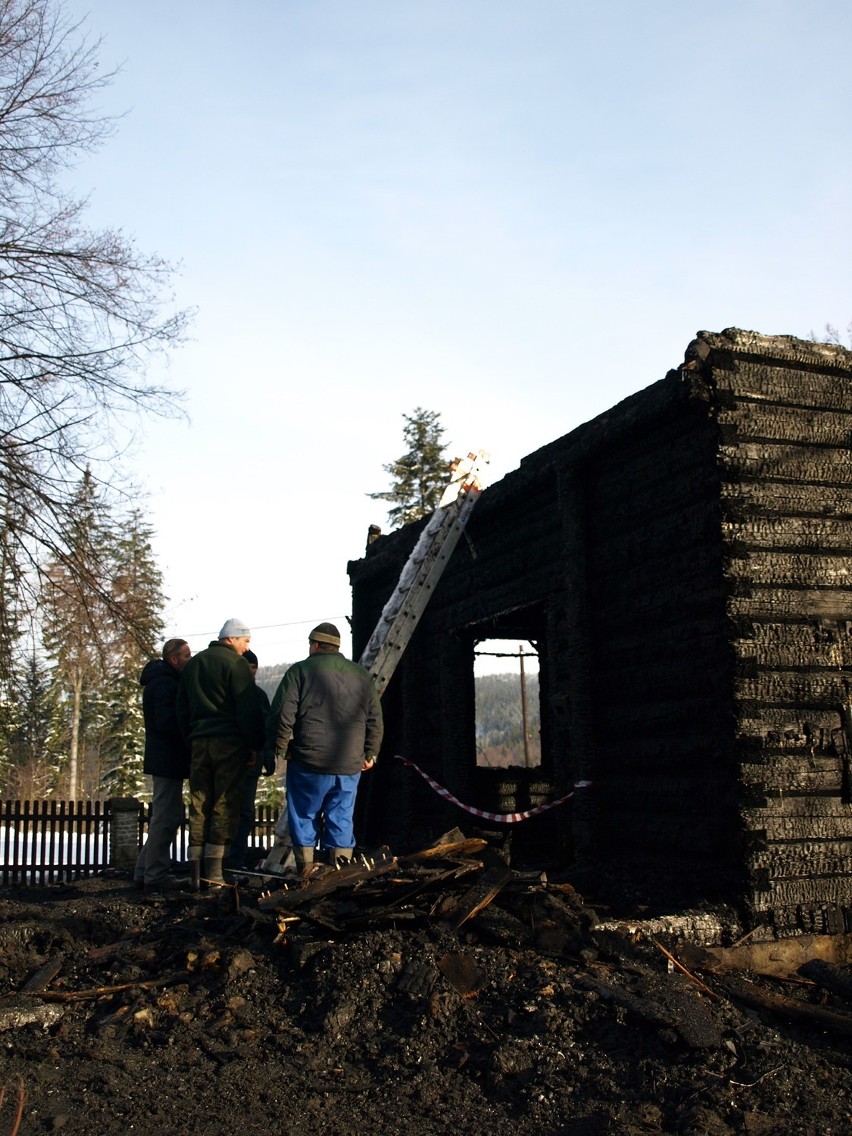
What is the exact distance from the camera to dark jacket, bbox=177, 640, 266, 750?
7988 mm

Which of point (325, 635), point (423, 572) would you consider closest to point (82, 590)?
point (423, 572)

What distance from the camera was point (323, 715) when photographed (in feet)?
24.4

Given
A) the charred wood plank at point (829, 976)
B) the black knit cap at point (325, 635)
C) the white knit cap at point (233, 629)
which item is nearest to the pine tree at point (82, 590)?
the white knit cap at point (233, 629)

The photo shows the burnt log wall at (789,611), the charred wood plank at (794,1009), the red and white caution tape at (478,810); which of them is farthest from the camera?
the red and white caution tape at (478,810)

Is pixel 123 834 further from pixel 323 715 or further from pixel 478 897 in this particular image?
pixel 478 897

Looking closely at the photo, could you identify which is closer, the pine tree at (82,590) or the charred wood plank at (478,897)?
the charred wood plank at (478,897)

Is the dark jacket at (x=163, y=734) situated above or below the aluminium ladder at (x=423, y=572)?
below

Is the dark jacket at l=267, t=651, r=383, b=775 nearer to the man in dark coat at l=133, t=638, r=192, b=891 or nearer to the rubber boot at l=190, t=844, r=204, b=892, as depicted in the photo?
the rubber boot at l=190, t=844, r=204, b=892

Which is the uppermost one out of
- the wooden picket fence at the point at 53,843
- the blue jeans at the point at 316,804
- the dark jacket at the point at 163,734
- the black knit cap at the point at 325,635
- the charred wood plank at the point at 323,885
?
the black knit cap at the point at 325,635

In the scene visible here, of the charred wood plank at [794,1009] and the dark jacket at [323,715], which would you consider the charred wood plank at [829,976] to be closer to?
the charred wood plank at [794,1009]

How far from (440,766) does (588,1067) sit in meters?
6.51

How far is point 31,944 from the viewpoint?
6812mm

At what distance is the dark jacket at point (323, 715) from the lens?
7340mm

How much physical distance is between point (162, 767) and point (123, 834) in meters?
5.54
